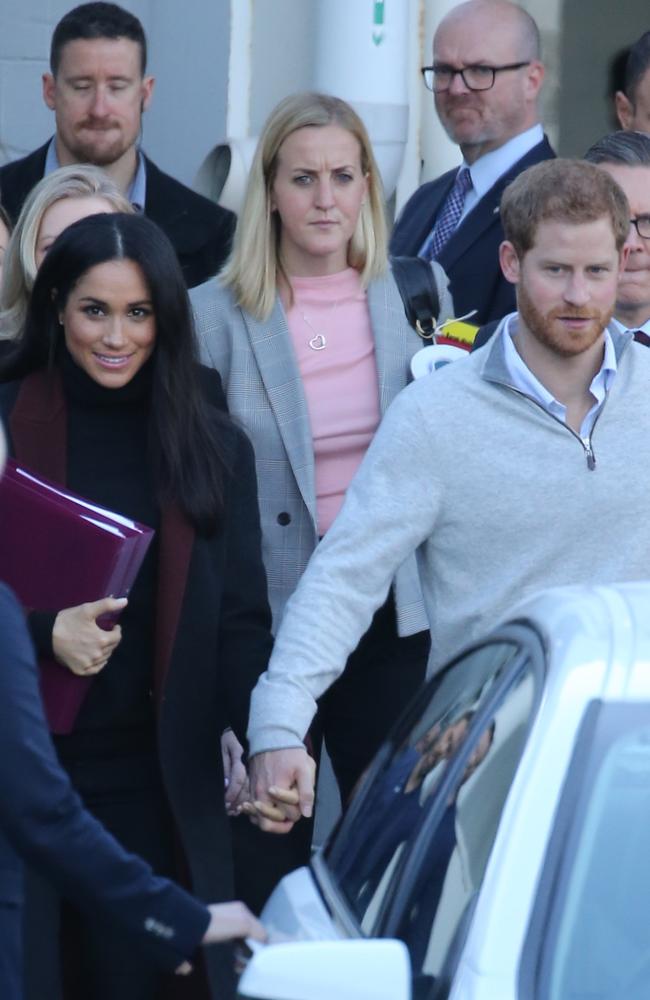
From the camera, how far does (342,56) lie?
741 cm

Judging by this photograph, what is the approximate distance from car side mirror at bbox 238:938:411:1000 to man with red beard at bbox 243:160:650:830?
3.43ft

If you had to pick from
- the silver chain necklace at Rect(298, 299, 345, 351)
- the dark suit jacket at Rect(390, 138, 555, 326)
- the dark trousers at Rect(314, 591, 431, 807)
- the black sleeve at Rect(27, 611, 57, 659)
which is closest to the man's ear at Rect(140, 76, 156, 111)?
the dark suit jacket at Rect(390, 138, 555, 326)

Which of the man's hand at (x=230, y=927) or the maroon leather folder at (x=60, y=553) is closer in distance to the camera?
the man's hand at (x=230, y=927)

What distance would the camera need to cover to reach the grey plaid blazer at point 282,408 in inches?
175

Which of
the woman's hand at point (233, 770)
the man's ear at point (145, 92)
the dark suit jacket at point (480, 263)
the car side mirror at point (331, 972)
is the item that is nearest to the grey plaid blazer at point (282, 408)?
the woman's hand at point (233, 770)

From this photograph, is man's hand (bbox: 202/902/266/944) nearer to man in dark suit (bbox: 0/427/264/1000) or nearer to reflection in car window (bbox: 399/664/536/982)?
man in dark suit (bbox: 0/427/264/1000)

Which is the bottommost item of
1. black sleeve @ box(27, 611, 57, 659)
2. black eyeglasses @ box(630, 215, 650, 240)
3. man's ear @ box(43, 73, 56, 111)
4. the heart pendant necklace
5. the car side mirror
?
black sleeve @ box(27, 611, 57, 659)

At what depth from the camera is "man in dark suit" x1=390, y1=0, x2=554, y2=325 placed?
540cm

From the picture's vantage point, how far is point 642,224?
4.80 metres

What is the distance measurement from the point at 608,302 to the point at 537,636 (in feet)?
3.88

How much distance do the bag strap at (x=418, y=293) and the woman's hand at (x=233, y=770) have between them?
1066 millimetres

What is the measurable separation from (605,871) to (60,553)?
1567 mm

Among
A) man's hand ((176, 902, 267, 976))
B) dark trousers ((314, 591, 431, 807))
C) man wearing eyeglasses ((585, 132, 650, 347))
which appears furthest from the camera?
man wearing eyeglasses ((585, 132, 650, 347))

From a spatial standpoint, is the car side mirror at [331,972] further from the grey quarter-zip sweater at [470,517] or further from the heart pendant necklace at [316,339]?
the heart pendant necklace at [316,339]
